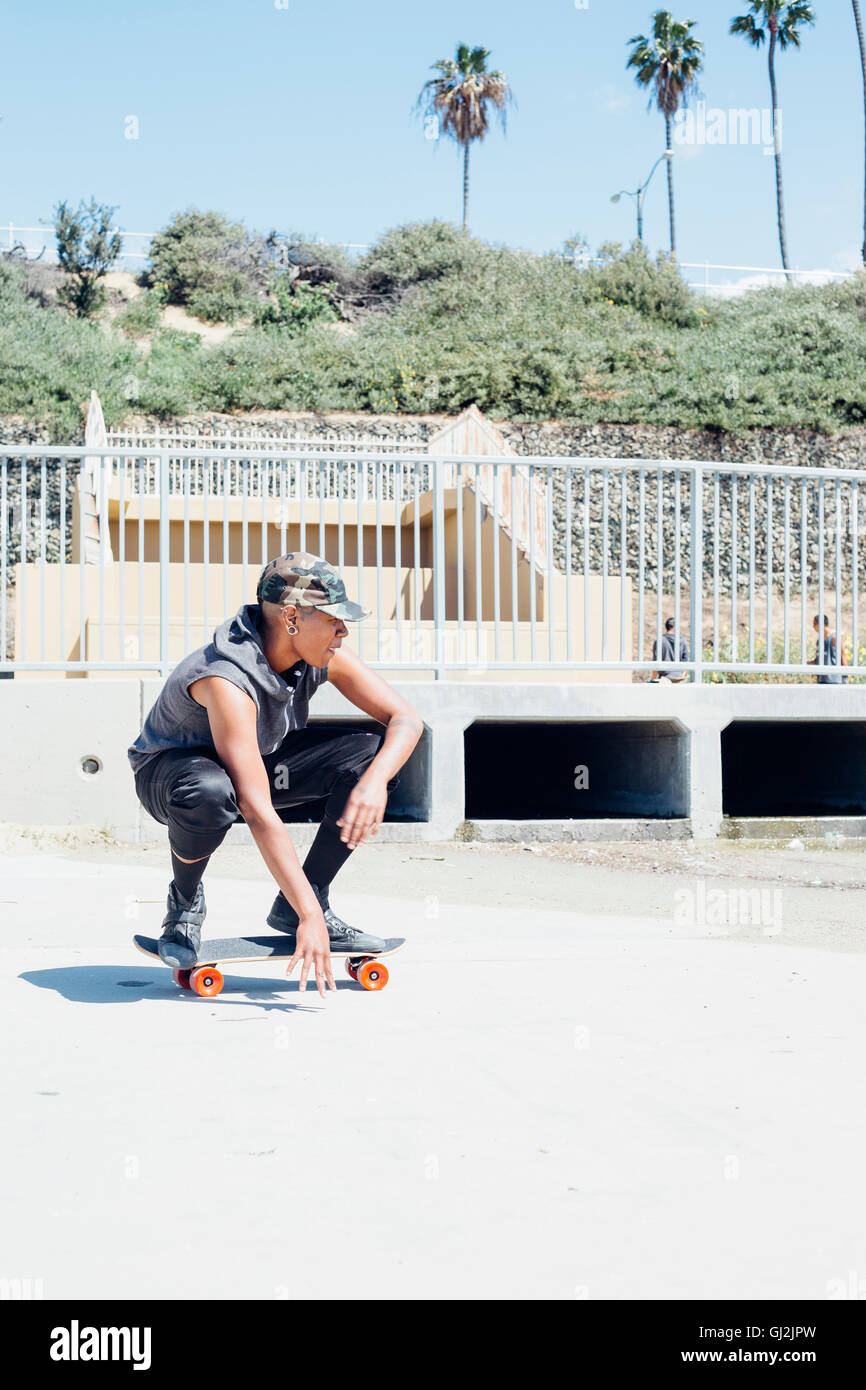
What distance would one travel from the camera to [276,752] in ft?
13.2

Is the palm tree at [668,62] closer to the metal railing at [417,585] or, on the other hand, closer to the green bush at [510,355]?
the green bush at [510,355]

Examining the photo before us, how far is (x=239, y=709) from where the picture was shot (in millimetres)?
3443

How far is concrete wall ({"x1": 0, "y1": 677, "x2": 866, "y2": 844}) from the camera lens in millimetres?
7750

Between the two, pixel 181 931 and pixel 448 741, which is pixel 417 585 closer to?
pixel 448 741

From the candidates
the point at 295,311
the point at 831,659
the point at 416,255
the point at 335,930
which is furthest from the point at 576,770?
the point at 416,255

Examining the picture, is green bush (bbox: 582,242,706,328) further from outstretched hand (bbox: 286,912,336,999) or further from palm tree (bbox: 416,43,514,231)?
outstretched hand (bbox: 286,912,336,999)


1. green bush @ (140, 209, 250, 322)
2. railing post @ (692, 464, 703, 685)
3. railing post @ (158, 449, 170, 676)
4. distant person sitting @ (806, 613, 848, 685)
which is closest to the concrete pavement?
railing post @ (158, 449, 170, 676)

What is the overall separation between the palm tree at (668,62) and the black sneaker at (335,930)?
56.3 meters

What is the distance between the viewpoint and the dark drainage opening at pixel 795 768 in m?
10.1

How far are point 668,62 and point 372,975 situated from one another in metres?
57.3

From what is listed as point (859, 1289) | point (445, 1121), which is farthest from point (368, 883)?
point (859, 1289)

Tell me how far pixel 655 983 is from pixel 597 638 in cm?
689

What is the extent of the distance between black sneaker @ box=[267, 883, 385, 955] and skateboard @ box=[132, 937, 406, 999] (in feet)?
0.07
